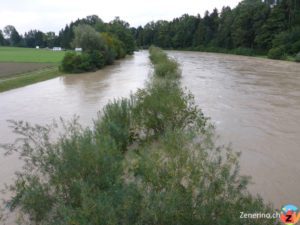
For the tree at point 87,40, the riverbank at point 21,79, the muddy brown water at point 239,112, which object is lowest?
the muddy brown water at point 239,112

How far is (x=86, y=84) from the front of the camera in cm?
2491

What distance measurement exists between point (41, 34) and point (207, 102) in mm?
116458

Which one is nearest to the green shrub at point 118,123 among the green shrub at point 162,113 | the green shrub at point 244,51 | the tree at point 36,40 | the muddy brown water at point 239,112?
the green shrub at point 162,113

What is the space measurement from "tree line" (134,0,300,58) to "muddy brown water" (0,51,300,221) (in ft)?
98.4

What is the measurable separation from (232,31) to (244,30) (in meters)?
4.61

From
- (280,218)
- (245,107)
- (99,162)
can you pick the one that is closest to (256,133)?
(245,107)

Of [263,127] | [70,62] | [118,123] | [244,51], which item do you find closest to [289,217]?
[118,123]

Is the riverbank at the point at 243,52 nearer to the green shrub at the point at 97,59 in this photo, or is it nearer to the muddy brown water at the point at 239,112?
the muddy brown water at the point at 239,112

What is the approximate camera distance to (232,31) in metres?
65.2

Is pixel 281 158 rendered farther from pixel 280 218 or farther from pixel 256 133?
pixel 280 218

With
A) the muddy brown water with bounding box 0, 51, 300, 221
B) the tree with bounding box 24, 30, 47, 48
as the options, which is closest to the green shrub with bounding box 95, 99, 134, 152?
the muddy brown water with bounding box 0, 51, 300, 221

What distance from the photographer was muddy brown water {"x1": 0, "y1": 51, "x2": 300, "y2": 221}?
7.53 meters

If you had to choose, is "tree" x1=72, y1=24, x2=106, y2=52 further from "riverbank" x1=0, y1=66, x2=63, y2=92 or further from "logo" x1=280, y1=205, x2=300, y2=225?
"logo" x1=280, y1=205, x2=300, y2=225

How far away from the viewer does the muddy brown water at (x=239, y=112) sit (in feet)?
24.7
